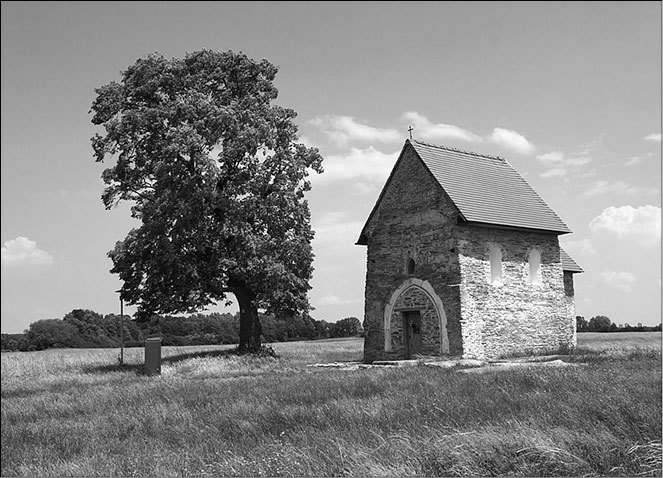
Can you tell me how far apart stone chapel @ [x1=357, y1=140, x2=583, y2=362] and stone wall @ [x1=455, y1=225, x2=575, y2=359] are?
44 millimetres

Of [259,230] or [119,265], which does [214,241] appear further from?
[119,265]

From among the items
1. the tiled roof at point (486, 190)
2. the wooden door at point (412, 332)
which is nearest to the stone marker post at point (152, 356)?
the wooden door at point (412, 332)

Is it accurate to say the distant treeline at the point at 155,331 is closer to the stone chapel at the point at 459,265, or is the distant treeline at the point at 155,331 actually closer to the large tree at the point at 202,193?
the large tree at the point at 202,193

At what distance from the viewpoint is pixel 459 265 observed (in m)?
27.3

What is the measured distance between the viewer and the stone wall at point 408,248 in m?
27.7

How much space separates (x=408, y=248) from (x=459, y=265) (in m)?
A: 3.09

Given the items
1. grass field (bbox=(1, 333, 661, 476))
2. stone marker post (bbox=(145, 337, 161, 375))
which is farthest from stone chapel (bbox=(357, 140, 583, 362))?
grass field (bbox=(1, 333, 661, 476))

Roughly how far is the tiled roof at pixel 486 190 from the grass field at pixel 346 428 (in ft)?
47.9

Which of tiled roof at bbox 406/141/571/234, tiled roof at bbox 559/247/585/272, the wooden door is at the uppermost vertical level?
tiled roof at bbox 406/141/571/234

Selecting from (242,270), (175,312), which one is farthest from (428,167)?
(175,312)

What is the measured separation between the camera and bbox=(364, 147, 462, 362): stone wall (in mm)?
27719

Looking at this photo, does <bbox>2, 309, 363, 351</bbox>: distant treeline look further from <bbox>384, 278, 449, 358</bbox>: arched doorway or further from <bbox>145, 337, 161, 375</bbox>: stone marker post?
<bbox>384, 278, 449, 358</bbox>: arched doorway

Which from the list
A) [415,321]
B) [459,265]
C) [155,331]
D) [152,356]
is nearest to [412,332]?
[415,321]

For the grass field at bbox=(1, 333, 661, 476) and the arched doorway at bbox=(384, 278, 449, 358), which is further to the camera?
the arched doorway at bbox=(384, 278, 449, 358)
